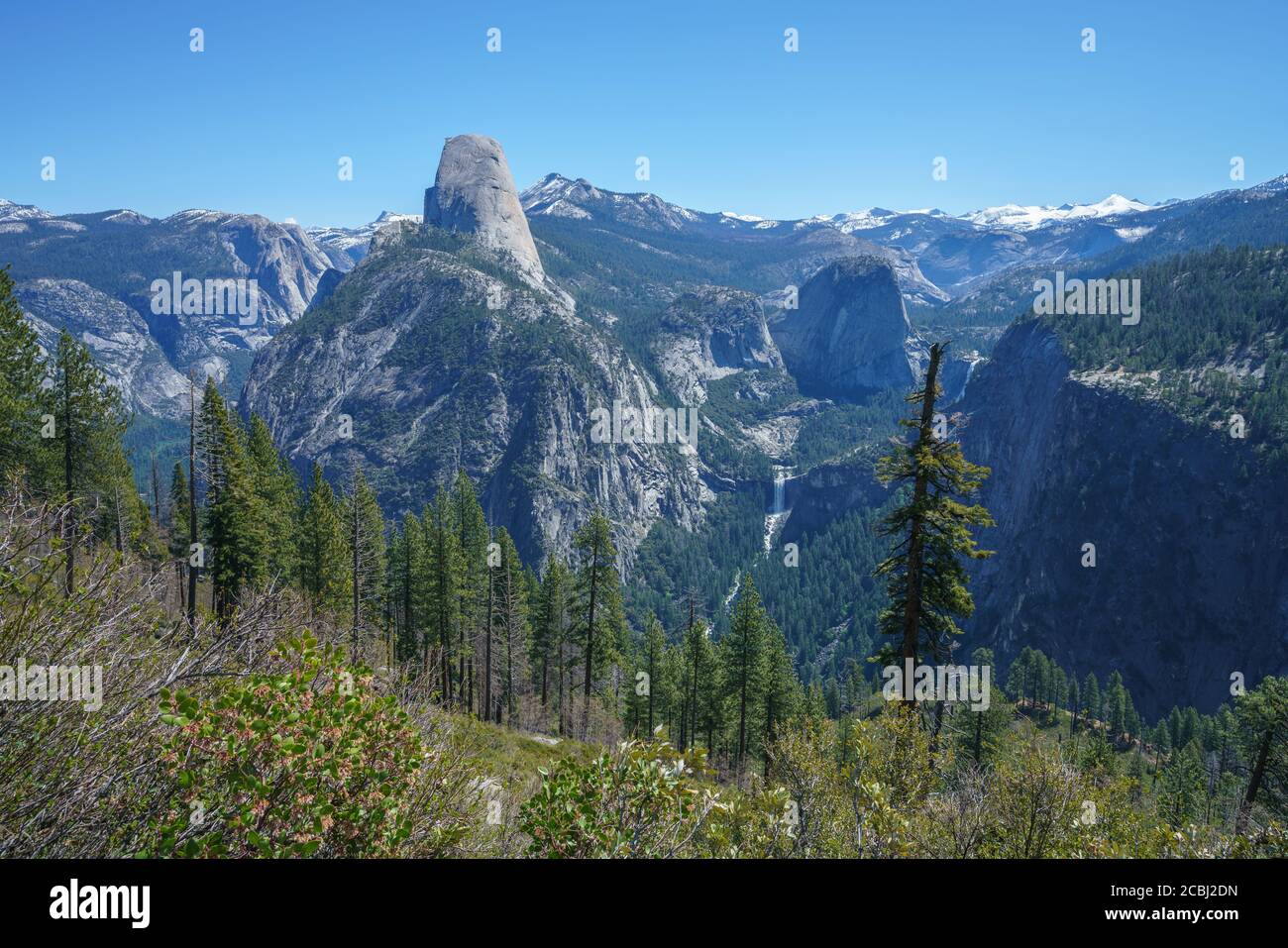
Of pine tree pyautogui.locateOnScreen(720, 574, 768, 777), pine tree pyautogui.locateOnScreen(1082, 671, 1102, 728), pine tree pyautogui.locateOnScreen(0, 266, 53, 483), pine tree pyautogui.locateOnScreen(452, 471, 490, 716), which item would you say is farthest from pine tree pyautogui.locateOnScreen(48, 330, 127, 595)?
pine tree pyautogui.locateOnScreen(1082, 671, 1102, 728)

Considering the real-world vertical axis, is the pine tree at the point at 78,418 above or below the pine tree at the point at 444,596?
above

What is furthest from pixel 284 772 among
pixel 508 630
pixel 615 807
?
pixel 508 630

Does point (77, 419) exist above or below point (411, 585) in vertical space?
above

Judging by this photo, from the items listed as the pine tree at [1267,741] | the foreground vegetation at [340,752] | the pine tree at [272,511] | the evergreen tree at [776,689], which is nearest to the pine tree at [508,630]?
the pine tree at [272,511]

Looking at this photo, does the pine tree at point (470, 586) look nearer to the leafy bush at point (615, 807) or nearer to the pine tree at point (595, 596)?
the pine tree at point (595, 596)

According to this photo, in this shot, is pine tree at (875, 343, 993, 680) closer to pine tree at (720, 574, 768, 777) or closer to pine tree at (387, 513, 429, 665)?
pine tree at (720, 574, 768, 777)

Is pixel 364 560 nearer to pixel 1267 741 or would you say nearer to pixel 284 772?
pixel 284 772
